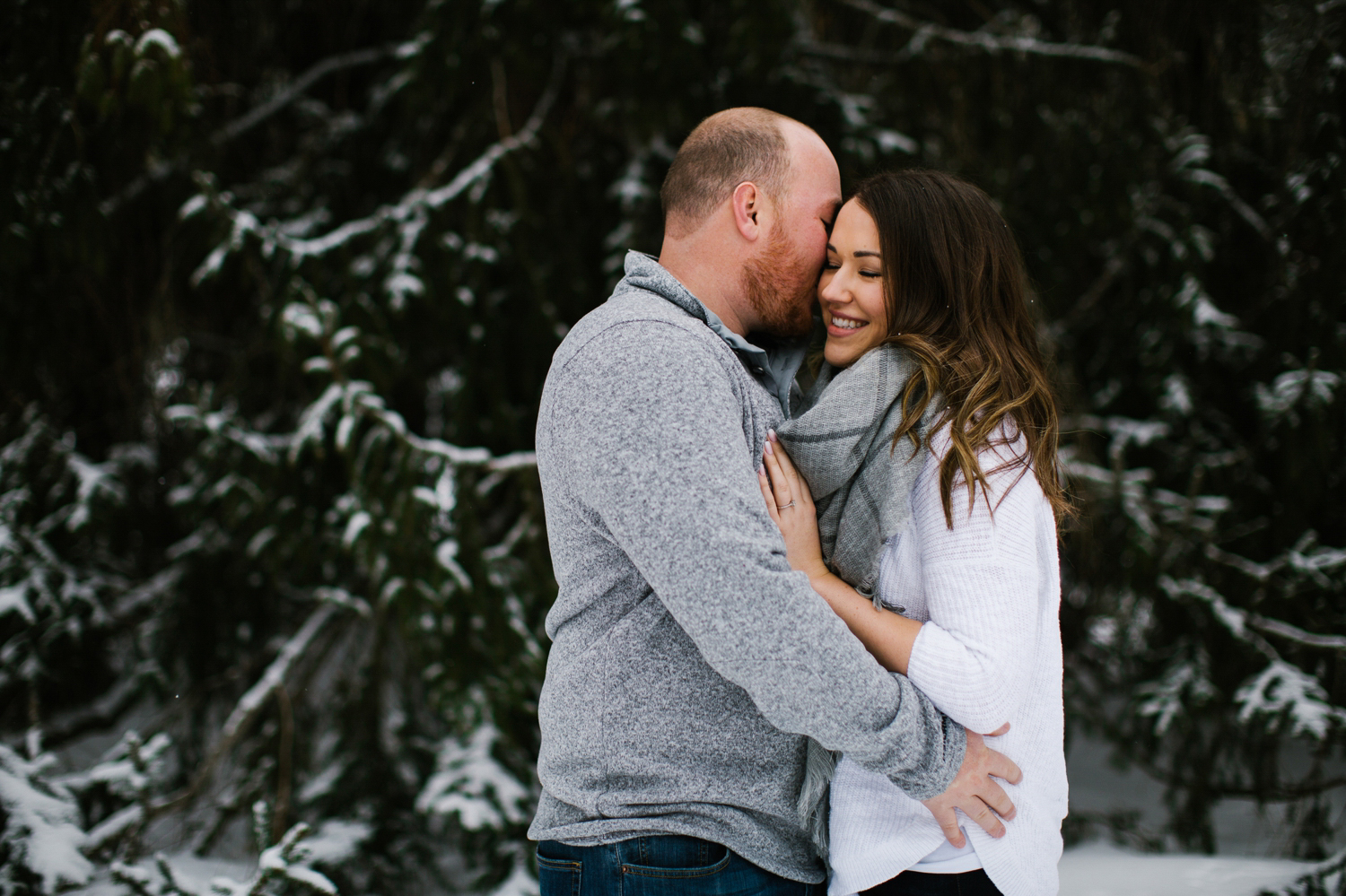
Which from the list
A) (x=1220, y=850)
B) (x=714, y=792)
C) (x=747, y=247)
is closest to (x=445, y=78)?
(x=747, y=247)

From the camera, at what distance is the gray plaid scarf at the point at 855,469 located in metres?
1.28

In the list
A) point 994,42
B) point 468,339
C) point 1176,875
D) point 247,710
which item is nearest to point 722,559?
point 468,339

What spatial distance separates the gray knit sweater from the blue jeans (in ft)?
0.08

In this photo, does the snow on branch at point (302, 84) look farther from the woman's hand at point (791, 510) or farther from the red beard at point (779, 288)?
the woman's hand at point (791, 510)

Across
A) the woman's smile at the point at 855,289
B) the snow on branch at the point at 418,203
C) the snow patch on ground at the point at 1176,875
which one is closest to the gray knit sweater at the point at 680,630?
the woman's smile at the point at 855,289

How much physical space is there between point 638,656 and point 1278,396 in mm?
2939

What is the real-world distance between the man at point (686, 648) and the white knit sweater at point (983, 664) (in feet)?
0.19

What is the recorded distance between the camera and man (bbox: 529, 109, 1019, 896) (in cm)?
104

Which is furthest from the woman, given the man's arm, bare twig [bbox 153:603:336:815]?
bare twig [bbox 153:603:336:815]

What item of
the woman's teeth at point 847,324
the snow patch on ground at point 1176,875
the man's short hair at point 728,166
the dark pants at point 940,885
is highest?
the man's short hair at point 728,166

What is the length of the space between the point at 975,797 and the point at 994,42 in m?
3.22

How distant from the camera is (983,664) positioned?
1147 millimetres

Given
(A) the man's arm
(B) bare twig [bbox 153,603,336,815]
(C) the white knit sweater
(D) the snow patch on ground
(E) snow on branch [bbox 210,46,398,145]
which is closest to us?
(A) the man's arm

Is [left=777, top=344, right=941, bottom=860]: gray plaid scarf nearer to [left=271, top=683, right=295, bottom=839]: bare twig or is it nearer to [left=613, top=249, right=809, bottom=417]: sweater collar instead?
[left=613, top=249, right=809, bottom=417]: sweater collar
